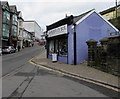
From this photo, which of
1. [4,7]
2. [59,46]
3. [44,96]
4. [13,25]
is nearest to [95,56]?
[59,46]

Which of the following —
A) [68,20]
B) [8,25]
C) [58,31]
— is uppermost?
[8,25]

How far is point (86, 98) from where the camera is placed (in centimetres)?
555

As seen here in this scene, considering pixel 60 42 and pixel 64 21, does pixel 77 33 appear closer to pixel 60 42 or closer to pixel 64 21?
pixel 64 21

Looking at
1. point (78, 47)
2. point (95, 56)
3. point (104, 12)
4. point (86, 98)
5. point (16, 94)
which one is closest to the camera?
point (86, 98)

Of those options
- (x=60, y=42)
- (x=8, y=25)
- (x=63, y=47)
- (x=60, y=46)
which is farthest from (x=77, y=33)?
(x=8, y=25)

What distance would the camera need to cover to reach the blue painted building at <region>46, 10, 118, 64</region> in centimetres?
1467

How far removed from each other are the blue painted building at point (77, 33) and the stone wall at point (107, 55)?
212 centimetres

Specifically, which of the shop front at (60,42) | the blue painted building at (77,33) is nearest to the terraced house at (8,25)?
the shop front at (60,42)

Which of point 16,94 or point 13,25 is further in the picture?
point 13,25

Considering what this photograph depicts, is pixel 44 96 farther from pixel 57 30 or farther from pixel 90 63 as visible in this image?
pixel 57 30

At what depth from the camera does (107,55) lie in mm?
10422

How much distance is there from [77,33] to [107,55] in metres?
4.92

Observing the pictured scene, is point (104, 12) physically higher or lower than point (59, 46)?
higher

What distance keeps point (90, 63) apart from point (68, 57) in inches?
124
